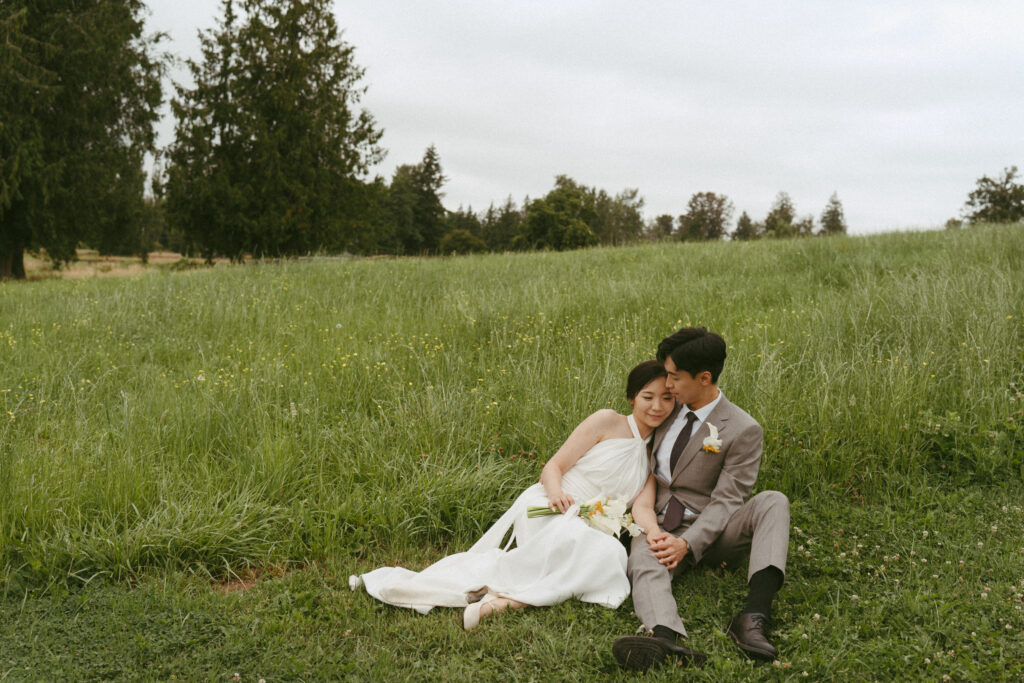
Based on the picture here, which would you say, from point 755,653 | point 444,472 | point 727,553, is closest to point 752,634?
point 755,653

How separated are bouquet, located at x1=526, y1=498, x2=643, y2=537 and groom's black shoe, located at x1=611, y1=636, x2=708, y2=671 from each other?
0.83 m

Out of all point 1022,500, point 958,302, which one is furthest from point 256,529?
point 958,302

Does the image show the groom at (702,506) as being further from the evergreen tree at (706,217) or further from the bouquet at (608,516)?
the evergreen tree at (706,217)

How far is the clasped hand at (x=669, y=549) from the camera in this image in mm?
3861

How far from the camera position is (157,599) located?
3787mm

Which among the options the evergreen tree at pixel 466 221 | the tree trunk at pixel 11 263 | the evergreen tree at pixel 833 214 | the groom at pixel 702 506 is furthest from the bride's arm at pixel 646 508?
the evergreen tree at pixel 833 214

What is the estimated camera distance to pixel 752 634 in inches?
136

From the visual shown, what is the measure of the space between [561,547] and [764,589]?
3.98 feet

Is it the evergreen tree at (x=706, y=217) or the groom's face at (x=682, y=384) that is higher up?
the evergreen tree at (x=706, y=217)

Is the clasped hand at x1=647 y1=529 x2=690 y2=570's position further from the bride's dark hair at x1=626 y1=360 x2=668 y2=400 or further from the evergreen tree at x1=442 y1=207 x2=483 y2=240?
the evergreen tree at x1=442 y1=207 x2=483 y2=240

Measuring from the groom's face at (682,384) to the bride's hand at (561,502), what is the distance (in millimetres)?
1022

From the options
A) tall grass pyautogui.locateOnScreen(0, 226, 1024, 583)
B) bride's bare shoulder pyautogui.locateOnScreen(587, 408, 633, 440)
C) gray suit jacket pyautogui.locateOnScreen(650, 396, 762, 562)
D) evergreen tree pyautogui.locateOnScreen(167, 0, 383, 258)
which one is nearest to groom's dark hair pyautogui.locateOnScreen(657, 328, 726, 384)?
gray suit jacket pyautogui.locateOnScreen(650, 396, 762, 562)

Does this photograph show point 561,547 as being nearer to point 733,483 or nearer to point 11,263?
point 733,483

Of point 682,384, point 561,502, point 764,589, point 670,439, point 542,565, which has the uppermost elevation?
point 682,384
